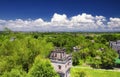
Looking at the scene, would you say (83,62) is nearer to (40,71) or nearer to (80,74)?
(80,74)

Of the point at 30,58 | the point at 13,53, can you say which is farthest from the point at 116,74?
the point at 13,53

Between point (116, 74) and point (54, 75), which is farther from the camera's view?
point (116, 74)

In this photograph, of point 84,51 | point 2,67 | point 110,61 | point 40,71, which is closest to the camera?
point 40,71

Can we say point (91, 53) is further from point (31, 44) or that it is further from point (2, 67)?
point (2, 67)

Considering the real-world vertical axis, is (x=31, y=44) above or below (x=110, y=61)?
above

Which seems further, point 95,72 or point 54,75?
point 95,72

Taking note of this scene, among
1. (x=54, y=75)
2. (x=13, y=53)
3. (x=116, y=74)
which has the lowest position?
(x=116, y=74)

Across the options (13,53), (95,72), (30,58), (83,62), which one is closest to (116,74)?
(95,72)

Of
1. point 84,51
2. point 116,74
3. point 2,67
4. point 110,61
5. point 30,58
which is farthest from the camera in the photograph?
point 84,51

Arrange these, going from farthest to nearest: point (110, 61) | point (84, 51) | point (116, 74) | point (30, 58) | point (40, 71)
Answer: point (84, 51) → point (110, 61) → point (116, 74) → point (30, 58) → point (40, 71)
